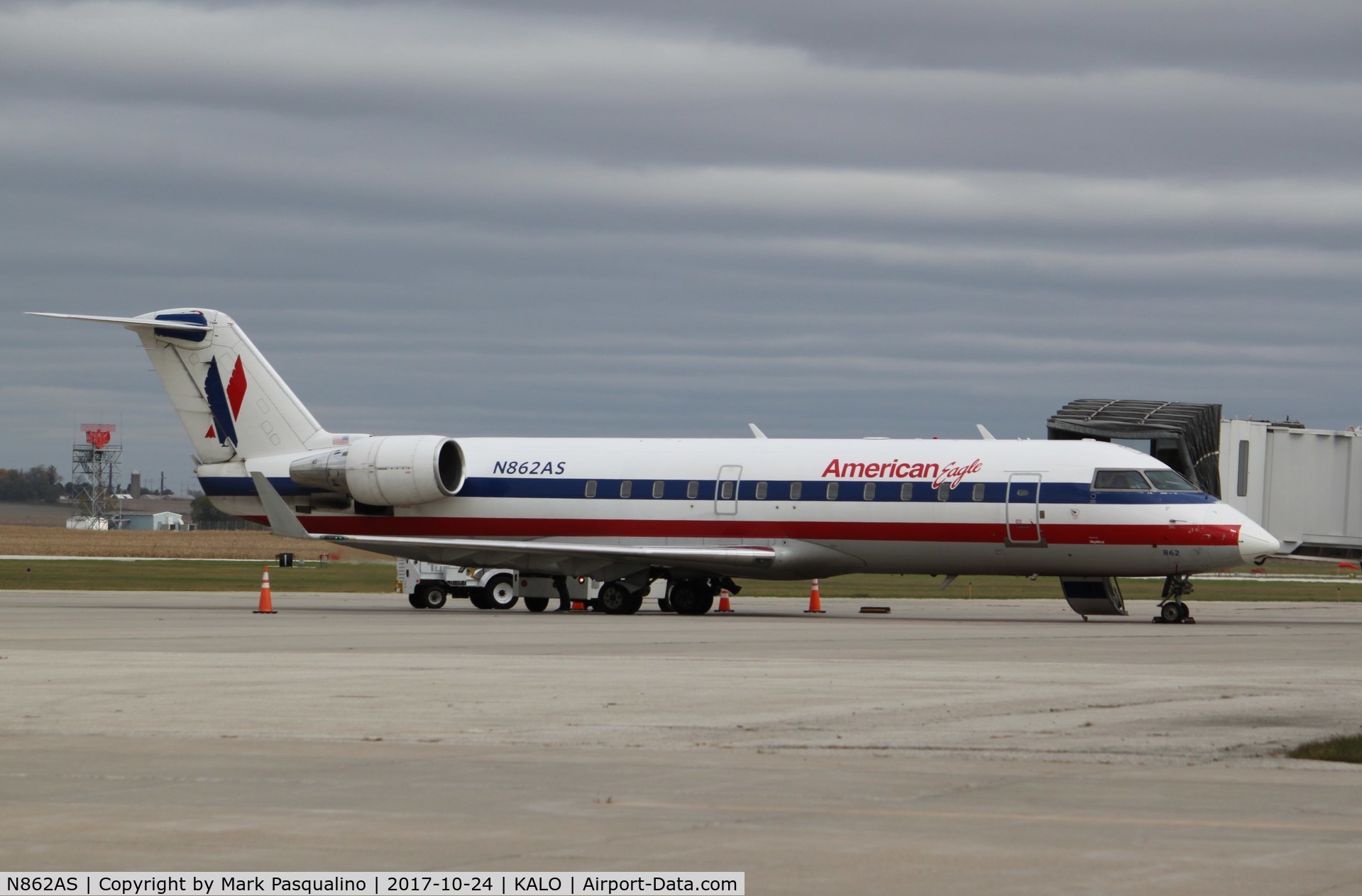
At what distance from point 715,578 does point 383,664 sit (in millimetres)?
19181

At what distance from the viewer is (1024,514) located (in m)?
36.0

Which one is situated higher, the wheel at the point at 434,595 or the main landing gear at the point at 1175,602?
the main landing gear at the point at 1175,602

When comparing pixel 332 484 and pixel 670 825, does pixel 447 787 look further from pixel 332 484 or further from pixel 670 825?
pixel 332 484

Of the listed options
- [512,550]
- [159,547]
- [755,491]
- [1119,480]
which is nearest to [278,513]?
[512,550]

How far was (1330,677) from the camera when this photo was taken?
20.6m

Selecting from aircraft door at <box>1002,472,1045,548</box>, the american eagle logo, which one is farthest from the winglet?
aircraft door at <box>1002,472,1045,548</box>

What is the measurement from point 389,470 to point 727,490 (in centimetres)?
822

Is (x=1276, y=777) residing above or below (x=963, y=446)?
below

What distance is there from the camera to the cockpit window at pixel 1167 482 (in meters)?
35.8

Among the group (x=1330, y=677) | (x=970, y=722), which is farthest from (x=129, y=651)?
(x=1330, y=677)

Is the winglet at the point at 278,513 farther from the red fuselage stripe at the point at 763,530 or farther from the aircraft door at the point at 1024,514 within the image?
the aircraft door at the point at 1024,514

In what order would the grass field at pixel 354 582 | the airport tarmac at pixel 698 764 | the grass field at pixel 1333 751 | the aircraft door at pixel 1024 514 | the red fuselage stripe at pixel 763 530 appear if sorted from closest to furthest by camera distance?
the airport tarmac at pixel 698 764
the grass field at pixel 1333 751
the red fuselage stripe at pixel 763 530
the aircraft door at pixel 1024 514
the grass field at pixel 354 582

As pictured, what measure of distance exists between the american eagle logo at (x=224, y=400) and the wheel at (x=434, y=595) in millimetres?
5996

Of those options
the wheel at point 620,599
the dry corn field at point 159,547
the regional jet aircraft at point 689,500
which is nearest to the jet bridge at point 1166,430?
the regional jet aircraft at point 689,500
